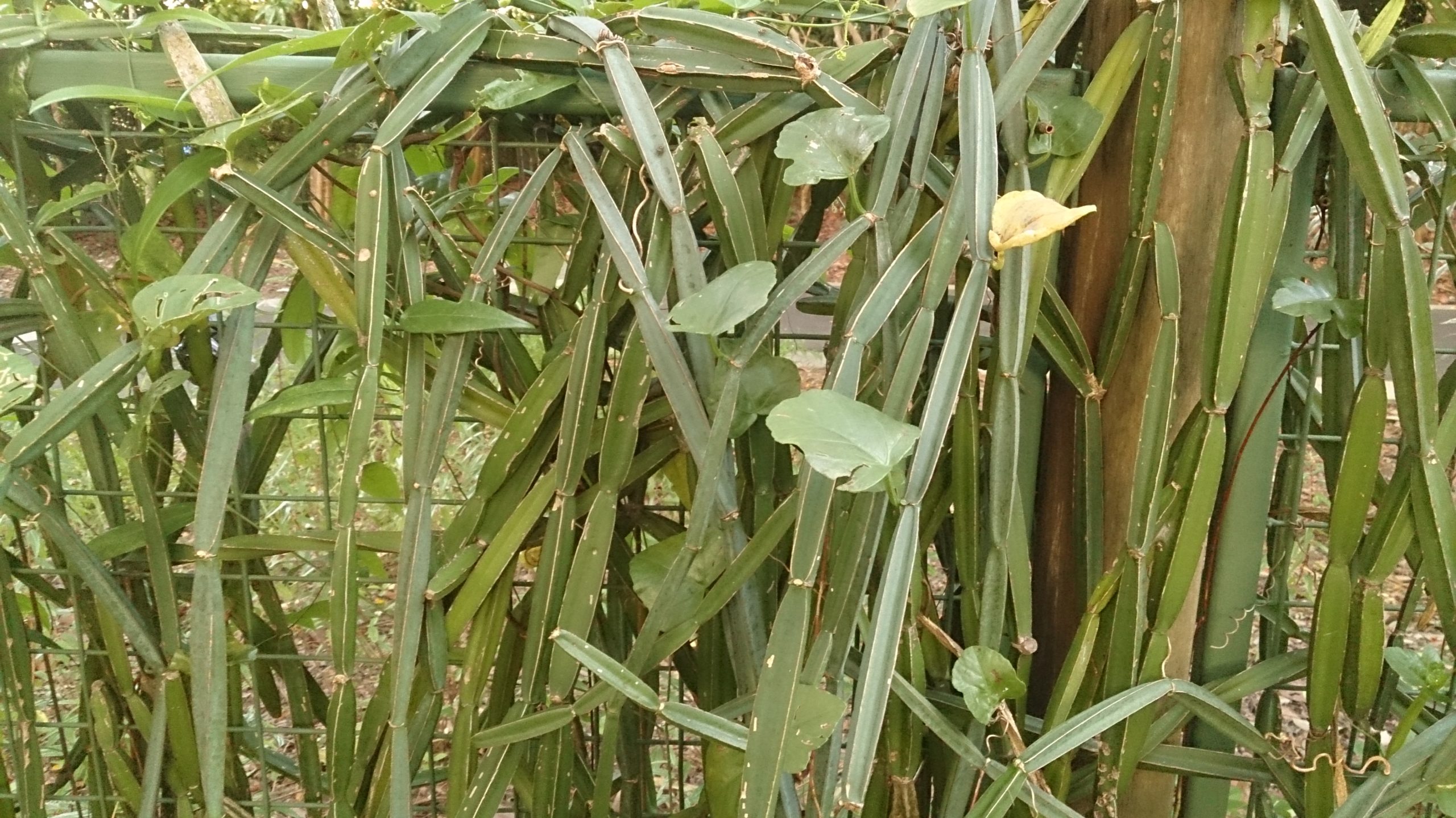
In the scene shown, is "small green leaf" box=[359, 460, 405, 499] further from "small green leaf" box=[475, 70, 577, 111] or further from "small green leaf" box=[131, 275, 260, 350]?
"small green leaf" box=[475, 70, 577, 111]

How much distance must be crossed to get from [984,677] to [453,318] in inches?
17.5

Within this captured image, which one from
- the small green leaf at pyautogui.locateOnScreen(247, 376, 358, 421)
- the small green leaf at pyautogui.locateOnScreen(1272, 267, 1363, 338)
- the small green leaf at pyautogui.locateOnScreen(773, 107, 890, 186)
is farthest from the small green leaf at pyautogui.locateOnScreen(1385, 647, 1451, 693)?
the small green leaf at pyautogui.locateOnScreen(247, 376, 358, 421)

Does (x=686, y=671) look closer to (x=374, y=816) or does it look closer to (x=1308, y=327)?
(x=374, y=816)

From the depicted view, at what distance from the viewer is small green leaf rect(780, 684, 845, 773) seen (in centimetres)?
58

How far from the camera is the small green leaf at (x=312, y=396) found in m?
0.70

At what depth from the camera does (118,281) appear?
0.75m

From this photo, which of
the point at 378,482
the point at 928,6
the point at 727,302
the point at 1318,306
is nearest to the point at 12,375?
the point at 378,482

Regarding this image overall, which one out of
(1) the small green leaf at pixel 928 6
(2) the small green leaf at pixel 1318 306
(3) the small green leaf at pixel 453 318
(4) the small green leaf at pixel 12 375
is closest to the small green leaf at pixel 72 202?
(4) the small green leaf at pixel 12 375

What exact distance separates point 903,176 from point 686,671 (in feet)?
1.45

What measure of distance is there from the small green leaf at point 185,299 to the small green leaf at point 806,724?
437mm

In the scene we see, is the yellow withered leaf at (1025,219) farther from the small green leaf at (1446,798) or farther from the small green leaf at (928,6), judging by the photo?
the small green leaf at (1446,798)

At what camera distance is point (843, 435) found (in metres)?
0.52

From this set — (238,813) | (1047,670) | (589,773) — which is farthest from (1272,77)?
(238,813)

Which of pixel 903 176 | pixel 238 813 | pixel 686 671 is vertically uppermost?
pixel 903 176
